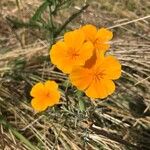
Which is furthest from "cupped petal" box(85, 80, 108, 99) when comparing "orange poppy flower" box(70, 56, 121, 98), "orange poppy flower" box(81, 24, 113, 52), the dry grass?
the dry grass

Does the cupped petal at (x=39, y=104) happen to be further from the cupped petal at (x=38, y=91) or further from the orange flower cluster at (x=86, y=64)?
the orange flower cluster at (x=86, y=64)

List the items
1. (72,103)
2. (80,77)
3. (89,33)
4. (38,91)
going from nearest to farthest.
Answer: (80,77), (89,33), (38,91), (72,103)

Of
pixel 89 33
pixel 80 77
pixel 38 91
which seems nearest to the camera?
pixel 80 77

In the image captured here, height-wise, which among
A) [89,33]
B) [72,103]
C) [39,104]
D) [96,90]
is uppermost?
[89,33]

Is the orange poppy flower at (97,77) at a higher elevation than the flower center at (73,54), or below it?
below

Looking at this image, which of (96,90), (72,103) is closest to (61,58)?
(96,90)

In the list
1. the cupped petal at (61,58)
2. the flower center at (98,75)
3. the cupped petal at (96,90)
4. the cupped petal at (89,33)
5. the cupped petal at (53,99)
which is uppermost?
the cupped petal at (89,33)

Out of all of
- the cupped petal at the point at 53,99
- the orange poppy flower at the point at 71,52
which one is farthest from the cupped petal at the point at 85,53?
the cupped petal at the point at 53,99

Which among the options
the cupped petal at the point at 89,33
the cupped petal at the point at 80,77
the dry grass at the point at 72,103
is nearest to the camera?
the cupped petal at the point at 80,77

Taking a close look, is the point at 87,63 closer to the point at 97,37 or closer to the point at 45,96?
the point at 97,37
